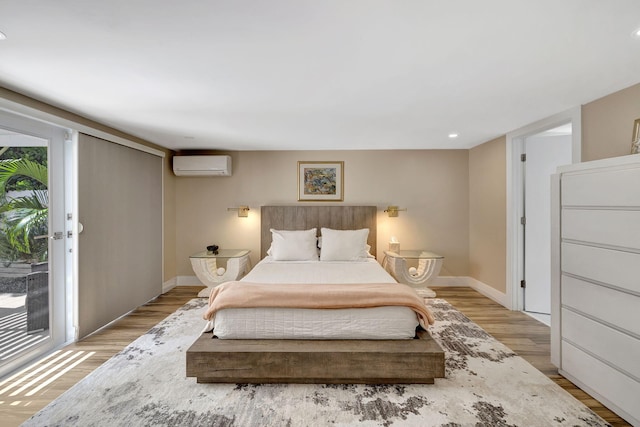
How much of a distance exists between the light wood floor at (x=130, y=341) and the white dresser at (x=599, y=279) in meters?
0.21

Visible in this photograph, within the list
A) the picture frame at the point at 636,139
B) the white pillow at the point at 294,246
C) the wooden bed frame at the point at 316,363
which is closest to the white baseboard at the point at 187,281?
the white pillow at the point at 294,246

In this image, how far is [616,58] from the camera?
1937 mm

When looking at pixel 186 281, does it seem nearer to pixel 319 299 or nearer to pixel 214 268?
pixel 214 268

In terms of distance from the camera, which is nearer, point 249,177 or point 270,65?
point 270,65

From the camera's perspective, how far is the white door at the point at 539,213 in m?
3.78

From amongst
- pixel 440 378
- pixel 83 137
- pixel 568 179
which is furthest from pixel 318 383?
pixel 83 137

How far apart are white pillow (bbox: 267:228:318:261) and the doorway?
8.85 ft

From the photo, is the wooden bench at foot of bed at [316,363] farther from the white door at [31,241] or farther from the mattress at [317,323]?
the white door at [31,241]

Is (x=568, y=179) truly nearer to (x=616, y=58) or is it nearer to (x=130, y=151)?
(x=616, y=58)

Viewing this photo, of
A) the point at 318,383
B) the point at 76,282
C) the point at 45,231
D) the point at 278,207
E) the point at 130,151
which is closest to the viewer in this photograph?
the point at 318,383

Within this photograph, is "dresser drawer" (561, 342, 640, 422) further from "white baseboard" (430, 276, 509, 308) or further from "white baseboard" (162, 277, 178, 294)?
"white baseboard" (162, 277, 178, 294)

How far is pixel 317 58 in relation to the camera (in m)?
1.92

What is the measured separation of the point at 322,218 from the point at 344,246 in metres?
0.79

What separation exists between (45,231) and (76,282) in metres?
0.56
